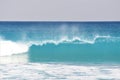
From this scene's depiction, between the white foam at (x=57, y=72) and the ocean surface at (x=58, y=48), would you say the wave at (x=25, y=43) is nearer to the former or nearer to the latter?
the ocean surface at (x=58, y=48)

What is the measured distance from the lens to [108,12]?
188cm

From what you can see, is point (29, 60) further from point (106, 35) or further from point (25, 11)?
point (106, 35)

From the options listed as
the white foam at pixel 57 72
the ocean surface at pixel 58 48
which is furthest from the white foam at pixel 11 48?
the white foam at pixel 57 72

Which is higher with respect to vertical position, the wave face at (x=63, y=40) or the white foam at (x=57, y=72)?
the wave face at (x=63, y=40)

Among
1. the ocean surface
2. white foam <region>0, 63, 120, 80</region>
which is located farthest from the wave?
white foam <region>0, 63, 120, 80</region>

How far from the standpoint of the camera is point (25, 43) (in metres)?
1.88

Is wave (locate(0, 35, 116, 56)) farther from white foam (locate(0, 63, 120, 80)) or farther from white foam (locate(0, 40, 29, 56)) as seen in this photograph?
white foam (locate(0, 63, 120, 80))

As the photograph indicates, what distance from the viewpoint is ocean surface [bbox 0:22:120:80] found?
1.87m

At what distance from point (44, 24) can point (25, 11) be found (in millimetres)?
180

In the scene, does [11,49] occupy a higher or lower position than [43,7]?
lower

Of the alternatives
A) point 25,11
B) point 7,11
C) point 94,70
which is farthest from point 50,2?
point 94,70

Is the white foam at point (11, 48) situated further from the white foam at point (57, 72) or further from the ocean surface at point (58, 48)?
the white foam at point (57, 72)

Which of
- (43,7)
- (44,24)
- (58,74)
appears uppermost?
(43,7)

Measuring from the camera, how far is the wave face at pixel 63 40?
6.15 ft
